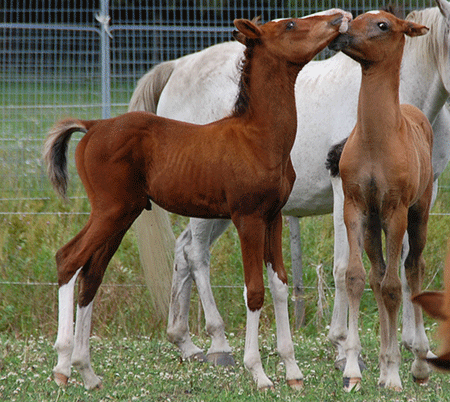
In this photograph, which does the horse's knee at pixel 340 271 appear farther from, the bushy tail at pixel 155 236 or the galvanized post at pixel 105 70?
the galvanized post at pixel 105 70

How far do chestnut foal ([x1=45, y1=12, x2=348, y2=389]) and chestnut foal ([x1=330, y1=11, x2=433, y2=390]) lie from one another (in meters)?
0.25

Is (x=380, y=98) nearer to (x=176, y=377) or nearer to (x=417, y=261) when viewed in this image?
(x=417, y=261)

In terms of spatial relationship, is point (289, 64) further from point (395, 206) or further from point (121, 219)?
point (121, 219)

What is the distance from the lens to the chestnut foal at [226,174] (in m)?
3.81

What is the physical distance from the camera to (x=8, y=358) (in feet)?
16.2

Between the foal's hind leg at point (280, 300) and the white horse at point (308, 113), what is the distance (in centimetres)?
75

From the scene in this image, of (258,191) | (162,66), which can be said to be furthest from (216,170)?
(162,66)

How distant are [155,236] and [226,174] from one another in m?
2.00

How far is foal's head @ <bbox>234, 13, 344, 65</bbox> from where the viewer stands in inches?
148

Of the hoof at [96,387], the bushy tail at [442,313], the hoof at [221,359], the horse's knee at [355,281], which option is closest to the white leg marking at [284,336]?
the horse's knee at [355,281]

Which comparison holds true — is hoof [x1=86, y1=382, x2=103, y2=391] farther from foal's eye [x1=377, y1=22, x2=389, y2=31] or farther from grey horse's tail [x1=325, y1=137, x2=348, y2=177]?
foal's eye [x1=377, y1=22, x2=389, y2=31]

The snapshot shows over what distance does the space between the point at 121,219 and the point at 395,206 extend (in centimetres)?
154

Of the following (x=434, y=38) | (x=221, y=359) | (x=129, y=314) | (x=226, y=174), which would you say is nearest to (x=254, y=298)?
(x=226, y=174)

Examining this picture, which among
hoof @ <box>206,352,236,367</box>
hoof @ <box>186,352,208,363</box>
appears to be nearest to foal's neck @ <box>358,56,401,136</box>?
hoof @ <box>206,352,236,367</box>
